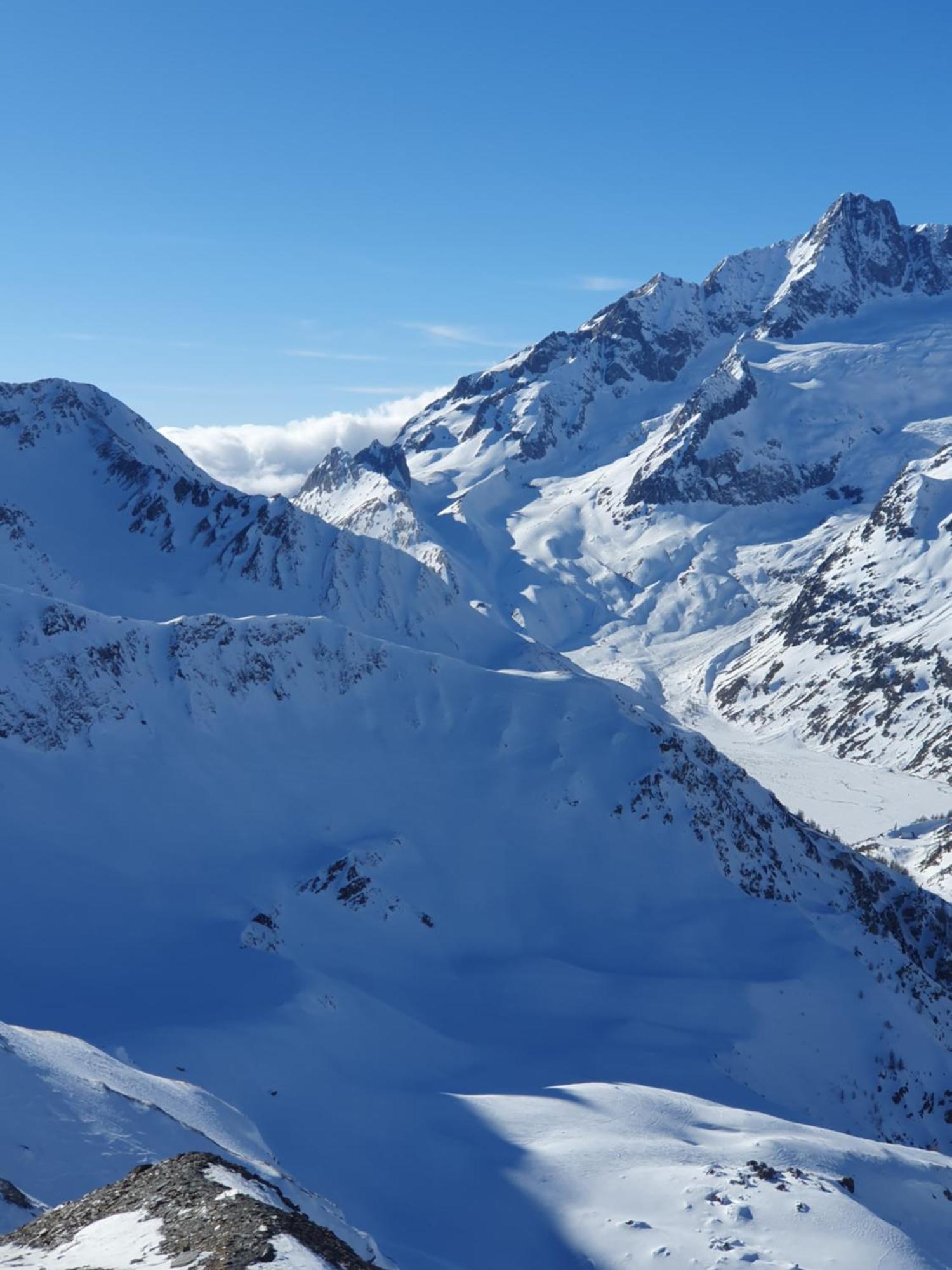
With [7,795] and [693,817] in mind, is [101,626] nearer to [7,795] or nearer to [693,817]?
[7,795]

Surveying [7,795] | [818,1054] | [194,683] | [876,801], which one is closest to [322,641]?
[194,683]

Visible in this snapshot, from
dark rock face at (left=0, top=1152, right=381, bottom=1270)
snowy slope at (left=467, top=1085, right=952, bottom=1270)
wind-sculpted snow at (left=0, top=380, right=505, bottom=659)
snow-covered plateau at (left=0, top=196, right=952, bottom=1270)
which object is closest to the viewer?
dark rock face at (left=0, top=1152, right=381, bottom=1270)

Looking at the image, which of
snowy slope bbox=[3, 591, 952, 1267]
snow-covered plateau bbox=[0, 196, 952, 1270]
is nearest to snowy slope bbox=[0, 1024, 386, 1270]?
snow-covered plateau bbox=[0, 196, 952, 1270]

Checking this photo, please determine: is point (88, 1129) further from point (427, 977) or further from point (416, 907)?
point (416, 907)

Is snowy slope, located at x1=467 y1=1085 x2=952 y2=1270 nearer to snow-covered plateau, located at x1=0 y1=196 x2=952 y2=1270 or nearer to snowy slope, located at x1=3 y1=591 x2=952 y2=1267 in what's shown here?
snow-covered plateau, located at x1=0 y1=196 x2=952 y2=1270

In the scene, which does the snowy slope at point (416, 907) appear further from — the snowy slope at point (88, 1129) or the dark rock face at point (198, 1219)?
the dark rock face at point (198, 1219)

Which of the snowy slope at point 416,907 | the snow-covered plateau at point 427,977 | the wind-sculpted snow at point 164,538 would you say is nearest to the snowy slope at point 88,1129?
the snow-covered plateau at point 427,977
